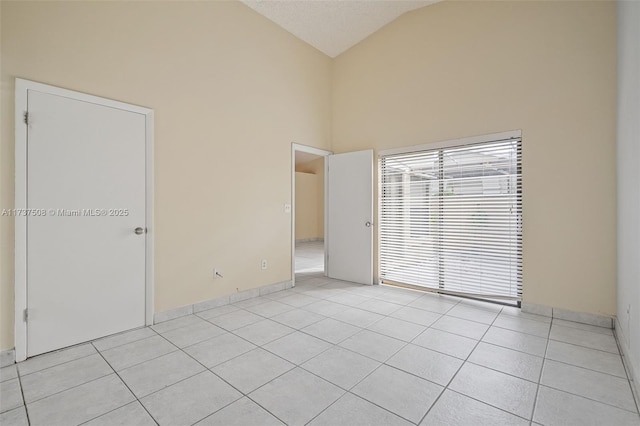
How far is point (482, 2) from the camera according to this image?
354 centimetres

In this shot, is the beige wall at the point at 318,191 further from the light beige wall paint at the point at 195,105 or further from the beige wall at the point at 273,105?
the beige wall at the point at 273,105

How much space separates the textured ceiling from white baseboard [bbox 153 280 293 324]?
12.4ft

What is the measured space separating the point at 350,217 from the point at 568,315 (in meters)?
2.88

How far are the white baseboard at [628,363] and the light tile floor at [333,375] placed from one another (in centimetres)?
4

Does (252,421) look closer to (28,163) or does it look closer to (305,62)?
(28,163)

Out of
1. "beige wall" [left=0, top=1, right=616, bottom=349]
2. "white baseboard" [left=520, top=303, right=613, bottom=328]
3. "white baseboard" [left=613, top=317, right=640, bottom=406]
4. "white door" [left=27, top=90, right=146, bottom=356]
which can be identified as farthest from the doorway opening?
"white baseboard" [left=613, top=317, right=640, bottom=406]

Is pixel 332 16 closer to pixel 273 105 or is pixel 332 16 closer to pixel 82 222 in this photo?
pixel 273 105

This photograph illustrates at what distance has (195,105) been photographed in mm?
3332

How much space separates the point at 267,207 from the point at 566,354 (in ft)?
11.5

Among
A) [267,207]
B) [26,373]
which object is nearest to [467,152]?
[267,207]

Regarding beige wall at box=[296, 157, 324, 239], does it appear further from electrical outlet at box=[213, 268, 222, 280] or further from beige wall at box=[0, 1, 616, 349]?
electrical outlet at box=[213, 268, 222, 280]

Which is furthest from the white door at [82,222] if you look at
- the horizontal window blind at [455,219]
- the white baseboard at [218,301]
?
the horizontal window blind at [455,219]

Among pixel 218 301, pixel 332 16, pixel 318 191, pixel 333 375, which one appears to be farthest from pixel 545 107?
pixel 318 191

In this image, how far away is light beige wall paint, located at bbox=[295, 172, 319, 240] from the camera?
10742mm
